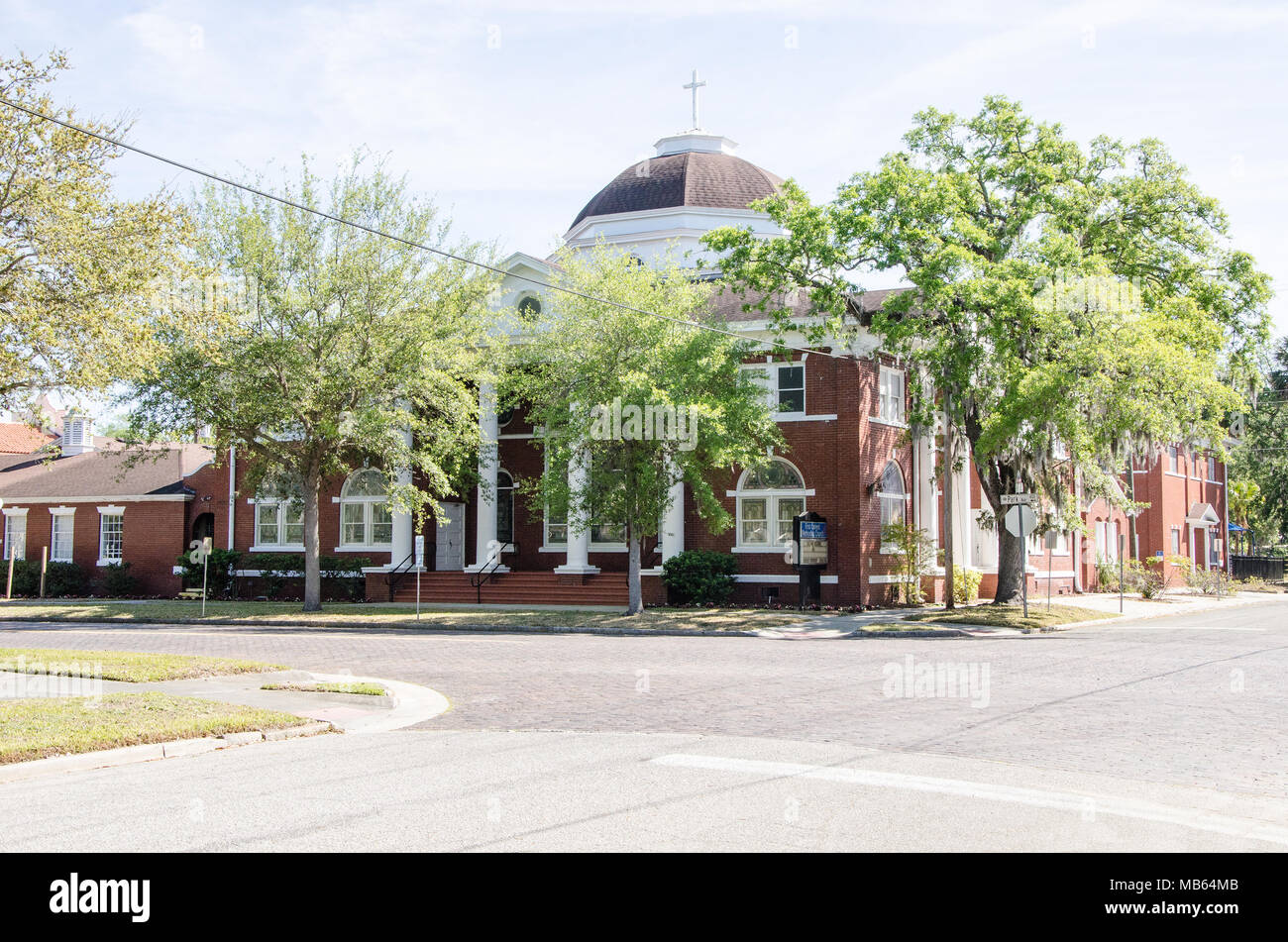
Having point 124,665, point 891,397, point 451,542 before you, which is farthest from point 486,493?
point 124,665

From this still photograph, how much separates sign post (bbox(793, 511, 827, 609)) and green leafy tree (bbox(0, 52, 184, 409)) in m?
16.7

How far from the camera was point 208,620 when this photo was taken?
94.0ft

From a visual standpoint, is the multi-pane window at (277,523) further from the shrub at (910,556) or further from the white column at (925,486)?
the white column at (925,486)

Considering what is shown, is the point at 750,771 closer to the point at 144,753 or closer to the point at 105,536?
the point at 144,753

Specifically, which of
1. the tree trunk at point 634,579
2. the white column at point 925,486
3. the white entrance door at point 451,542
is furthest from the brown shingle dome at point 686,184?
the tree trunk at point 634,579

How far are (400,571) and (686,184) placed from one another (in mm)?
17737

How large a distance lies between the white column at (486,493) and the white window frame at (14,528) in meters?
19.0

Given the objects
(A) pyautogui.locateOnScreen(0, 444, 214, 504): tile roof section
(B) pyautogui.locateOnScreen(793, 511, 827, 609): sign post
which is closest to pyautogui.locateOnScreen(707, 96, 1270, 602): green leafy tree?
(B) pyautogui.locateOnScreen(793, 511, 827, 609): sign post

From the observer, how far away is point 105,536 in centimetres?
3997

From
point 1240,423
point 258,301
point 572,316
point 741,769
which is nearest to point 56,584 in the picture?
point 258,301

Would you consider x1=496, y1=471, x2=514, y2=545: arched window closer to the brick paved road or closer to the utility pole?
the brick paved road

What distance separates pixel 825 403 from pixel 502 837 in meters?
25.1

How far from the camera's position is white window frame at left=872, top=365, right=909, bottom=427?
3186cm

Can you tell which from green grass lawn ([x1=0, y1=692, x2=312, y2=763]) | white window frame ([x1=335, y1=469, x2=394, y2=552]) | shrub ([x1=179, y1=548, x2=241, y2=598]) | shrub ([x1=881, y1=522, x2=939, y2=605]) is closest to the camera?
green grass lawn ([x1=0, y1=692, x2=312, y2=763])
